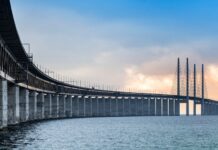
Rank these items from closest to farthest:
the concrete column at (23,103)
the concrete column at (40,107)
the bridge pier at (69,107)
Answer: the concrete column at (23,103), the concrete column at (40,107), the bridge pier at (69,107)

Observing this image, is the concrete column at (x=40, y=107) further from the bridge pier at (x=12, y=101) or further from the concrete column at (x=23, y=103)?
the bridge pier at (x=12, y=101)

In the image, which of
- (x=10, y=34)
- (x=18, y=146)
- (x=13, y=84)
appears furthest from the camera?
(x=13, y=84)

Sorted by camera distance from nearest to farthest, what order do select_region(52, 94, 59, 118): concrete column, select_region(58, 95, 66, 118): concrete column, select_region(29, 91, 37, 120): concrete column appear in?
select_region(29, 91, 37, 120): concrete column, select_region(52, 94, 59, 118): concrete column, select_region(58, 95, 66, 118): concrete column

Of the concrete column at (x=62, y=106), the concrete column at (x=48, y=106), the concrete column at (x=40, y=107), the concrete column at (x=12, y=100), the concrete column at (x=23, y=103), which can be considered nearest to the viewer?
the concrete column at (x=12, y=100)

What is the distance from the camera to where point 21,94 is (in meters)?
118

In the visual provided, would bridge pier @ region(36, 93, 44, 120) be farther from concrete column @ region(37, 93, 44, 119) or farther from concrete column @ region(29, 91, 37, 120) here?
concrete column @ region(29, 91, 37, 120)

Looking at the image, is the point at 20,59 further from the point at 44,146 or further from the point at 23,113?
the point at 44,146

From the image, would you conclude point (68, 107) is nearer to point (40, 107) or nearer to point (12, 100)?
point (40, 107)

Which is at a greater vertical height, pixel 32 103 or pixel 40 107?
pixel 32 103

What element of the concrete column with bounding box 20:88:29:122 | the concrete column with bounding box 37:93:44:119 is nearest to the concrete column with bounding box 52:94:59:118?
the concrete column with bounding box 37:93:44:119

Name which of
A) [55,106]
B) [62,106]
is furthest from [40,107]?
[62,106]

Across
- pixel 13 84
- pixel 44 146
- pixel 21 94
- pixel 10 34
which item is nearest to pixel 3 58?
pixel 10 34

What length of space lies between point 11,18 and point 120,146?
60.7ft

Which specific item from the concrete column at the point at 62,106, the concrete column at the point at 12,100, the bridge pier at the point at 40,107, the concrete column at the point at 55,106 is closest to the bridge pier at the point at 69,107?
the concrete column at the point at 62,106
